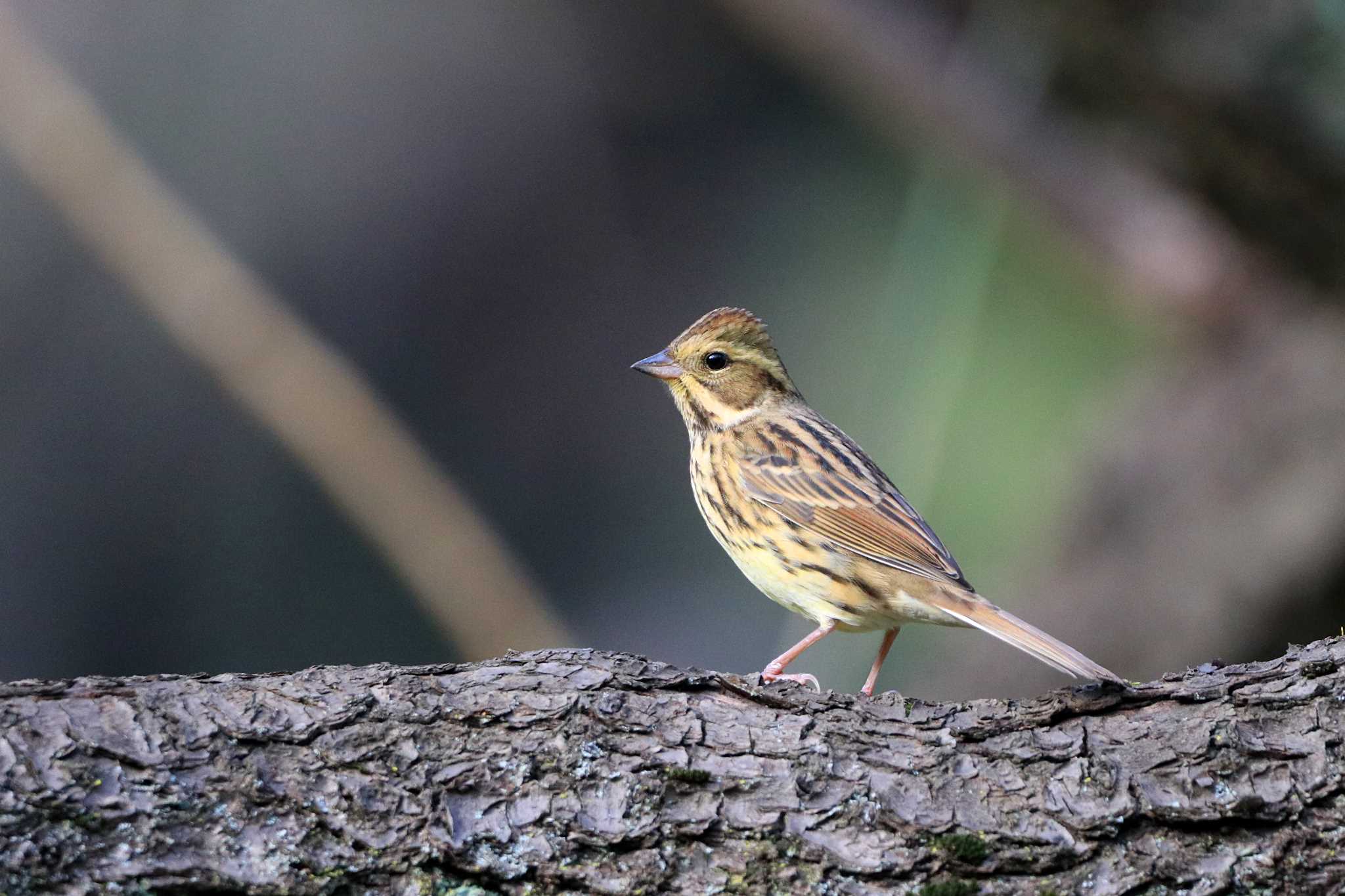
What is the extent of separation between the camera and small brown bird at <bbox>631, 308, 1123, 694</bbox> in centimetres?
488

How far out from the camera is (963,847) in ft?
9.66

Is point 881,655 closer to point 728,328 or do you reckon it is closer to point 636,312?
point 728,328

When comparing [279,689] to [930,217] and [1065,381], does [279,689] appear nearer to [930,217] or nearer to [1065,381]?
[930,217]

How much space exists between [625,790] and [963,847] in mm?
779

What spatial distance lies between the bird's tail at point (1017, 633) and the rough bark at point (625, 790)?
0.33 m

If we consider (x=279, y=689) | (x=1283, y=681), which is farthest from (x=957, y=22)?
(x=279, y=689)

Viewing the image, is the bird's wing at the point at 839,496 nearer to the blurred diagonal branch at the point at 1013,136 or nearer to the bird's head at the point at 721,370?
the bird's head at the point at 721,370

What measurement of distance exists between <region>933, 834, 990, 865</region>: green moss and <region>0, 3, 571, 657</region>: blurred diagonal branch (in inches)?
132

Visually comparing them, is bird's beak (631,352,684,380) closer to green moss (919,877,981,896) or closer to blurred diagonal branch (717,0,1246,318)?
blurred diagonal branch (717,0,1246,318)

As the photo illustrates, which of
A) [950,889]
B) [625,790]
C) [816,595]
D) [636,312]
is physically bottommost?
[950,889]

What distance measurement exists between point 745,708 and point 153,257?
402 cm

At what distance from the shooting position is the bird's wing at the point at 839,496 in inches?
195

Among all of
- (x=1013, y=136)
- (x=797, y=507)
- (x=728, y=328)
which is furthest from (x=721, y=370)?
(x=1013, y=136)

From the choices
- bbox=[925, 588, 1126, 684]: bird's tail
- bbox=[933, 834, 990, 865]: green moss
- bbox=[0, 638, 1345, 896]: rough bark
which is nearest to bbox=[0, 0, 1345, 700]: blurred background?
bbox=[925, 588, 1126, 684]: bird's tail
